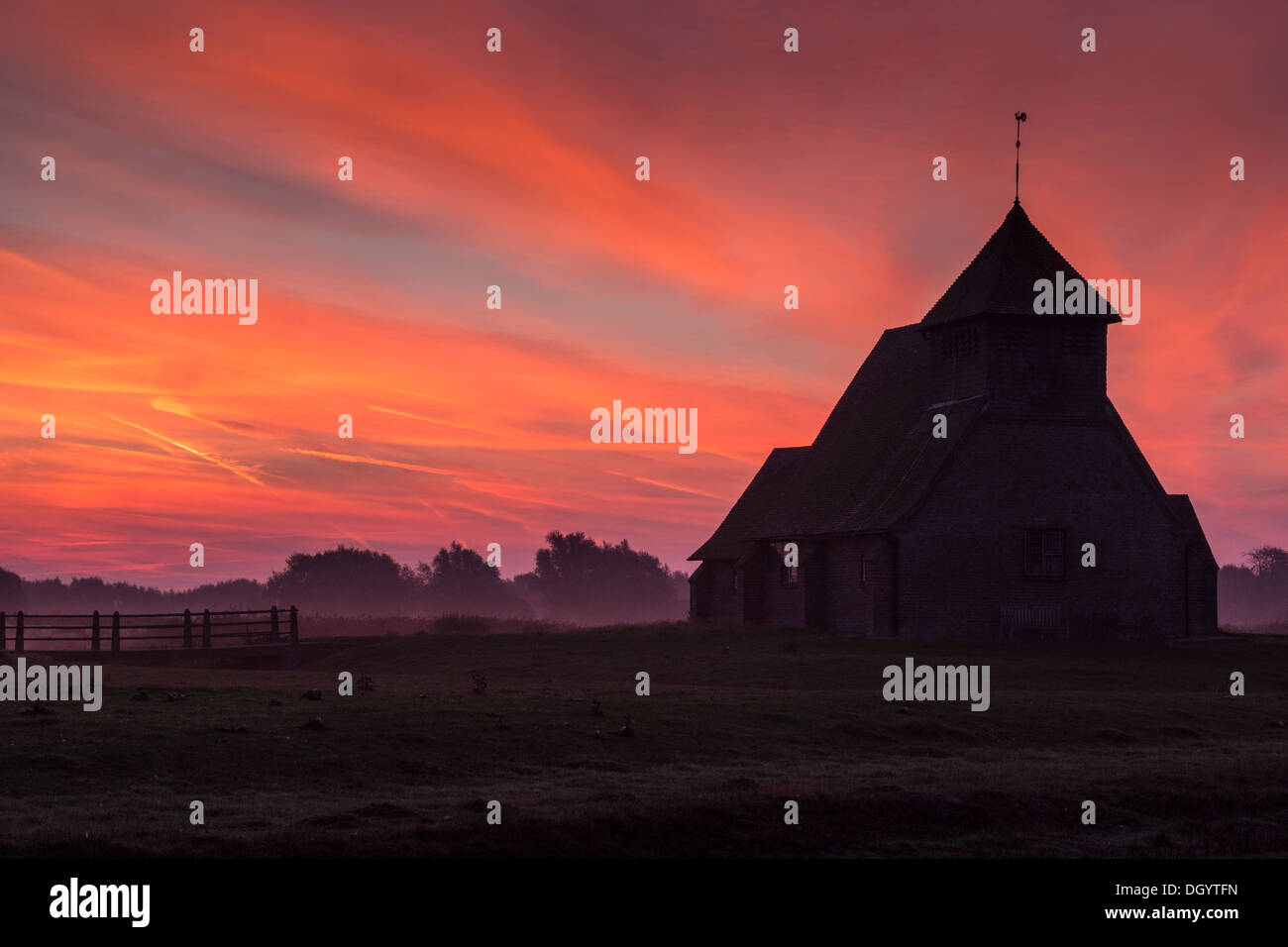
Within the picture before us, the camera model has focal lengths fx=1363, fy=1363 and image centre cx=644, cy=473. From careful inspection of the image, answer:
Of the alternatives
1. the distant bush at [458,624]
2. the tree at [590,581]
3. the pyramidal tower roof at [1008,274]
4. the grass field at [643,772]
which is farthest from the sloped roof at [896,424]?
the tree at [590,581]

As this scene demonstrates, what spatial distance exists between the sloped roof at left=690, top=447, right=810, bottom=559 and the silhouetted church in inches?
299

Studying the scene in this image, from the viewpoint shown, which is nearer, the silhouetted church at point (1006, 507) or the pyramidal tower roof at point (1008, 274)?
the silhouetted church at point (1006, 507)

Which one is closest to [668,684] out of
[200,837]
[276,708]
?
[276,708]

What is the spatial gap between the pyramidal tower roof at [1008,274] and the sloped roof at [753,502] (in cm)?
1320

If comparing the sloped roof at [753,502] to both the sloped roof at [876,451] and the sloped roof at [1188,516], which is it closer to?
the sloped roof at [876,451]

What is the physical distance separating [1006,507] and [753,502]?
17964mm

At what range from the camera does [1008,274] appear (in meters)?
54.3

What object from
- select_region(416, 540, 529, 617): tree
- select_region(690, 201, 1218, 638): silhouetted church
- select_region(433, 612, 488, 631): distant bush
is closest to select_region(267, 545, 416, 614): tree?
select_region(416, 540, 529, 617): tree

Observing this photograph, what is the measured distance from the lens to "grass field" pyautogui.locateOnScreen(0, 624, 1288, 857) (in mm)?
18562

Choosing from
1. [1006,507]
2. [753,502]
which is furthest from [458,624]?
[1006,507]

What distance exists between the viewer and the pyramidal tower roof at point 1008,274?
53469 millimetres

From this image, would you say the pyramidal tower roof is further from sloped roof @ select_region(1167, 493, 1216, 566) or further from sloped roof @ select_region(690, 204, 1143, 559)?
sloped roof @ select_region(1167, 493, 1216, 566)

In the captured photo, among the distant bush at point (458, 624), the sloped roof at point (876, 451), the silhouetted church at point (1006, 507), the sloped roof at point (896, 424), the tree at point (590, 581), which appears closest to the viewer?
the silhouetted church at point (1006, 507)

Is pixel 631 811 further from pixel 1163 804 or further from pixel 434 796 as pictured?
pixel 1163 804
